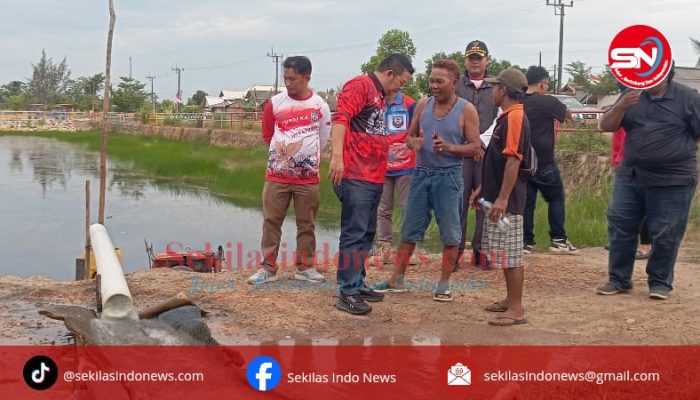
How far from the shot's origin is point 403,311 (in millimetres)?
4828

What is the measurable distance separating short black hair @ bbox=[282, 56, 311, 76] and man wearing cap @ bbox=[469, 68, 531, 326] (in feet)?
4.70

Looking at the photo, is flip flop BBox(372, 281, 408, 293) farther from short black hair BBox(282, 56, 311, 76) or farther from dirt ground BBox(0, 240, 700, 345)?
short black hair BBox(282, 56, 311, 76)

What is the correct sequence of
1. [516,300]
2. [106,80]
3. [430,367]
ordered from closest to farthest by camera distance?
[430,367] < [516,300] < [106,80]

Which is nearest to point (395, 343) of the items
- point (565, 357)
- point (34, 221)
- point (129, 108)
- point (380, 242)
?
point (565, 357)

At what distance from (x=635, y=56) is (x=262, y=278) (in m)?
3.12

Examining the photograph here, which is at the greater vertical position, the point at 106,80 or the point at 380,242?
the point at 106,80

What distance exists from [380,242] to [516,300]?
2.07 metres

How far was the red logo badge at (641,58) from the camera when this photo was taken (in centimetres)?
478

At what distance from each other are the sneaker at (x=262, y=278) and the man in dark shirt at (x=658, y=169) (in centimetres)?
262

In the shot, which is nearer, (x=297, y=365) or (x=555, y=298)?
(x=297, y=365)

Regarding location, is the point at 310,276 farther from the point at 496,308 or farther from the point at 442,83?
the point at 442,83

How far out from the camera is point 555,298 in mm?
5262

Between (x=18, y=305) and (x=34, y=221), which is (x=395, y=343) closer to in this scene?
(x=18, y=305)

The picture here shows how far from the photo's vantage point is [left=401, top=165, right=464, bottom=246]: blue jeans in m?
4.96
